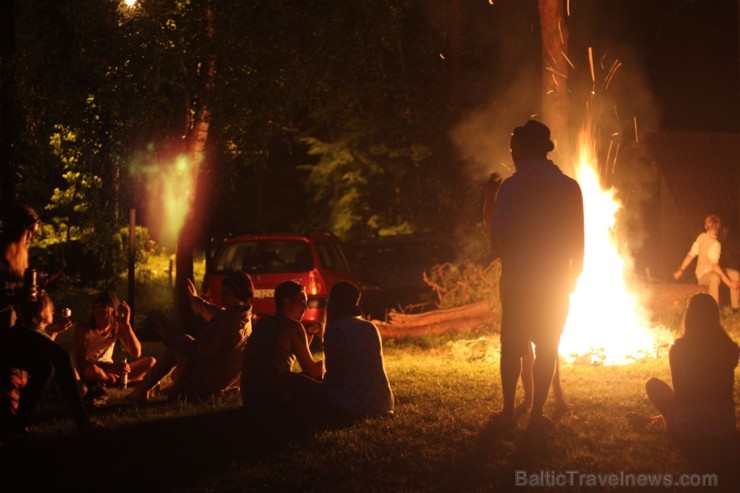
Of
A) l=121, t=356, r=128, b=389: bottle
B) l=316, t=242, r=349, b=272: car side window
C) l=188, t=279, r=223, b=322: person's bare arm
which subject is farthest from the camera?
l=316, t=242, r=349, b=272: car side window

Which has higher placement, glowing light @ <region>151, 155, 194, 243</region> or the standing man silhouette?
glowing light @ <region>151, 155, 194, 243</region>

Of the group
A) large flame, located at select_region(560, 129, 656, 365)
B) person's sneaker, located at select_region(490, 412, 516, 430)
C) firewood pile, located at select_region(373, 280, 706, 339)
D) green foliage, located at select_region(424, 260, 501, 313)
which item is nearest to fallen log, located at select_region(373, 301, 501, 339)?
firewood pile, located at select_region(373, 280, 706, 339)

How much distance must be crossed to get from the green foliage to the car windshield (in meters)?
2.10

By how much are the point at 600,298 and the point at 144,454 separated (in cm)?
766

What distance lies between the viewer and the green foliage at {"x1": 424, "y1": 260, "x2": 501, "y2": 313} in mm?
15398

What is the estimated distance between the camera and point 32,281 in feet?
22.1

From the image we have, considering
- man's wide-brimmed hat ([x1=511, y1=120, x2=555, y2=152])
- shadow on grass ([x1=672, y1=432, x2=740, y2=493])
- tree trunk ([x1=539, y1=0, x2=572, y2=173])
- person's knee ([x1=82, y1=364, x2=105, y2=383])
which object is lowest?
shadow on grass ([x1=672, y1=432, x2=740, y2=493])

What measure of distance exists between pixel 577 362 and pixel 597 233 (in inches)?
88.6

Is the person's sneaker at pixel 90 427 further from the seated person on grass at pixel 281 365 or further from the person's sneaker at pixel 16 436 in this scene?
the seated person on grass at pixel 281 365

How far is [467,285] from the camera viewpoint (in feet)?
51.2

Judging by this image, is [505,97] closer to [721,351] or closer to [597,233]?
[597,233]

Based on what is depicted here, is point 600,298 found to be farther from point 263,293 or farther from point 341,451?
point 341,451

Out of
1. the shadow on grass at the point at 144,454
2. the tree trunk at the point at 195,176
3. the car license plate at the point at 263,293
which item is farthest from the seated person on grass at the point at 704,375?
the tree trunk at the point at 195,176

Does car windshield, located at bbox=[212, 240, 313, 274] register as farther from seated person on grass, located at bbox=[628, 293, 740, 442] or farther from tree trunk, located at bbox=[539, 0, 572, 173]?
seated person on grass, located at bbox=[628, 293, 740, 442]
